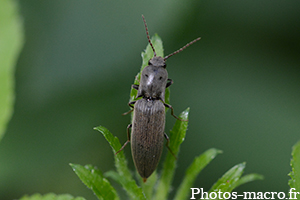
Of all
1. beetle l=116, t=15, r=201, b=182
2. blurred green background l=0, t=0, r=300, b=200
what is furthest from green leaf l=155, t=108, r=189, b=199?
blurred green background l=0, t=0, r=300, b=200

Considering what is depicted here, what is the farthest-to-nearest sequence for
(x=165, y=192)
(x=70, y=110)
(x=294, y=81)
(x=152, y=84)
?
(x=294, y=81), (x=70, y=110), (x=152, y=84), (x=165, y=192)

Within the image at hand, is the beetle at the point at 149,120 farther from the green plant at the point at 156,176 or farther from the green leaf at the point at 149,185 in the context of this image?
the green plant at the point at 156,176

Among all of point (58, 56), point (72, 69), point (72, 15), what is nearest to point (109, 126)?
point (72, 69)

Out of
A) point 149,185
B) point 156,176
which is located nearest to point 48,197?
point 149,185

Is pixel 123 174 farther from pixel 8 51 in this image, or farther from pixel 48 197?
pixel 8 51

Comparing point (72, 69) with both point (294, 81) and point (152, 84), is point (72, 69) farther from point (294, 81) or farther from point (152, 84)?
point (294, 81)
